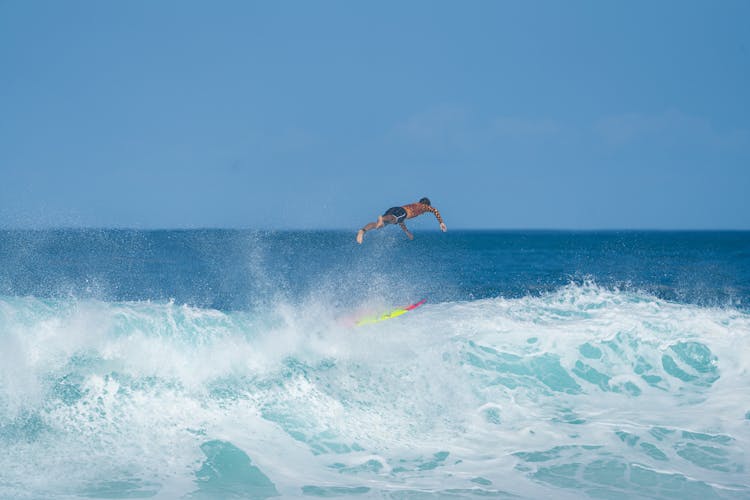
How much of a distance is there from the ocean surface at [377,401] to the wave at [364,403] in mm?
32

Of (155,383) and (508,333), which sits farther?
(508,333)

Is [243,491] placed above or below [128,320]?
below

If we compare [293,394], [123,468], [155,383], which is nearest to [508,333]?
[293,394]

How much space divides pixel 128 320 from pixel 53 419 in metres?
3.12

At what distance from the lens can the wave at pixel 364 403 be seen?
23.0 feet

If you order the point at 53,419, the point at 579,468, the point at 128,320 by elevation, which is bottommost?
the point at 579,468

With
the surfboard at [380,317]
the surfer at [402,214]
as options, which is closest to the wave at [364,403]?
the surfboard at [380,317]

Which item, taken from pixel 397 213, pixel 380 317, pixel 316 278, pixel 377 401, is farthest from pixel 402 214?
pixel 316 278

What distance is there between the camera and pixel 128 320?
36.2ft

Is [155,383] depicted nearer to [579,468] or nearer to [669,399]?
[579,468]

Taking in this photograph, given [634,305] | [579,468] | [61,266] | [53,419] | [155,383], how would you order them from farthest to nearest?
[61,266]
[634,305]
[155,383]
[53,419]
[579,468]

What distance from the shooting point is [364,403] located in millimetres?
9078

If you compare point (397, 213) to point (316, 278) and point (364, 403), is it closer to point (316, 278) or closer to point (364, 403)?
point (364, 403)

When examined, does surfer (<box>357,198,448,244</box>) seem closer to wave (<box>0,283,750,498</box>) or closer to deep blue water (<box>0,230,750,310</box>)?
wave (<box>0,283,750,498</box>)
